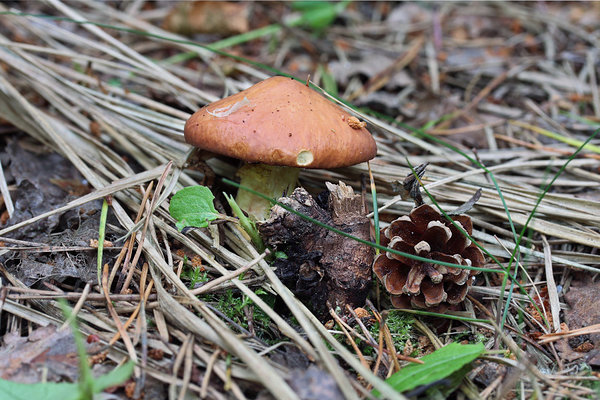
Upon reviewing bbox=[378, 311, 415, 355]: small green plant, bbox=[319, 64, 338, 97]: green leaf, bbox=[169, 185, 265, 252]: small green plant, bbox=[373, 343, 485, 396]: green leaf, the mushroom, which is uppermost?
the mushroom

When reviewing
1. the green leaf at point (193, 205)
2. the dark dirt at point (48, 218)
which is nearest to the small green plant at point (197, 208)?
the green leaf at point (193, 205)

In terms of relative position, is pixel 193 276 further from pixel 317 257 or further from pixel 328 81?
pixel 328 81

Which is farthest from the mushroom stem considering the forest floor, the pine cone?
the pine cone

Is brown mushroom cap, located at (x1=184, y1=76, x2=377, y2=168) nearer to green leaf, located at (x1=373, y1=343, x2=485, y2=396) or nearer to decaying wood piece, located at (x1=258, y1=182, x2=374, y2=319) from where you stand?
decaying wood piece, located at (x1=258, y1=182, x2=374, y2=319)

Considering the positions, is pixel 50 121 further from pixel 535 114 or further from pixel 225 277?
pixel 535 114

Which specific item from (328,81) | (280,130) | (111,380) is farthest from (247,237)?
(328,81)

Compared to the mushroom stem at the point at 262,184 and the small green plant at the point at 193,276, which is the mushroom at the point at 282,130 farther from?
the small green plant at the point at 193,276

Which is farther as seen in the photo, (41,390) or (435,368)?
(435,368)
